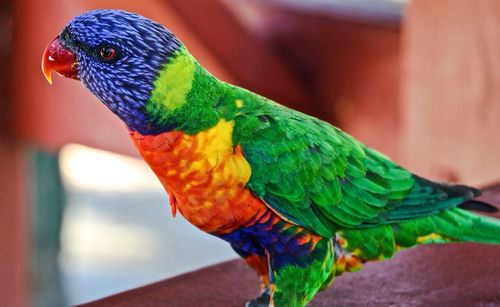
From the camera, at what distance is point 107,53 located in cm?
106

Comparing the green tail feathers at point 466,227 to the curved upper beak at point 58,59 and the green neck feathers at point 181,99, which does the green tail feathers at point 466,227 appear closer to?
the green neck feathers at point 181,99

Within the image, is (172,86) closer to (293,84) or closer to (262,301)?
(262,301)

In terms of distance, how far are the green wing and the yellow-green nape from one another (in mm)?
92

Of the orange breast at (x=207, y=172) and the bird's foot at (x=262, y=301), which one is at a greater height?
the orange breast at (x=207, y=172)

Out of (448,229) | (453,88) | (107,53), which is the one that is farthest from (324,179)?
(453,88)

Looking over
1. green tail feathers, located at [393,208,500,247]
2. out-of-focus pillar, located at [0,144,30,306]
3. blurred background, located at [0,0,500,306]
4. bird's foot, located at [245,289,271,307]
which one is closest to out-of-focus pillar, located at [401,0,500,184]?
blurred background, located at [0,0,500,306]

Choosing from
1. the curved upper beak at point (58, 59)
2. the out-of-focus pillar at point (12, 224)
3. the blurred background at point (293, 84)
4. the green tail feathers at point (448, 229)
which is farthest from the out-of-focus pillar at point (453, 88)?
the curved upper beak at point (58, 59)

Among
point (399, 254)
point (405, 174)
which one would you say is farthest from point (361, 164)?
point (399, 254)

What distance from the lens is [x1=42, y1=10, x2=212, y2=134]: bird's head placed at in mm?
1043

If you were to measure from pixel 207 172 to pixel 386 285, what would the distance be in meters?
0.50

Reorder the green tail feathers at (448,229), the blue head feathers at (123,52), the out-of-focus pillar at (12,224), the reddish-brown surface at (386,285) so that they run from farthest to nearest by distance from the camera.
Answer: the out-of-focus pillar at (12,224) < the reddish-brown surface at (386,285) < the green tail feathers at (448,229) < the blue head feathers at (123,52)

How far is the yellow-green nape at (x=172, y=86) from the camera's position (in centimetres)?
106

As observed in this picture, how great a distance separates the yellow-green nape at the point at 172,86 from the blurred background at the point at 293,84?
2.65 feet

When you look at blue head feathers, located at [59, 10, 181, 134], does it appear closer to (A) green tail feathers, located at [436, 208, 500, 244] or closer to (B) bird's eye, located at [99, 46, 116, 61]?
(B) bird's eye, located at [99, 46, 116, 61]
